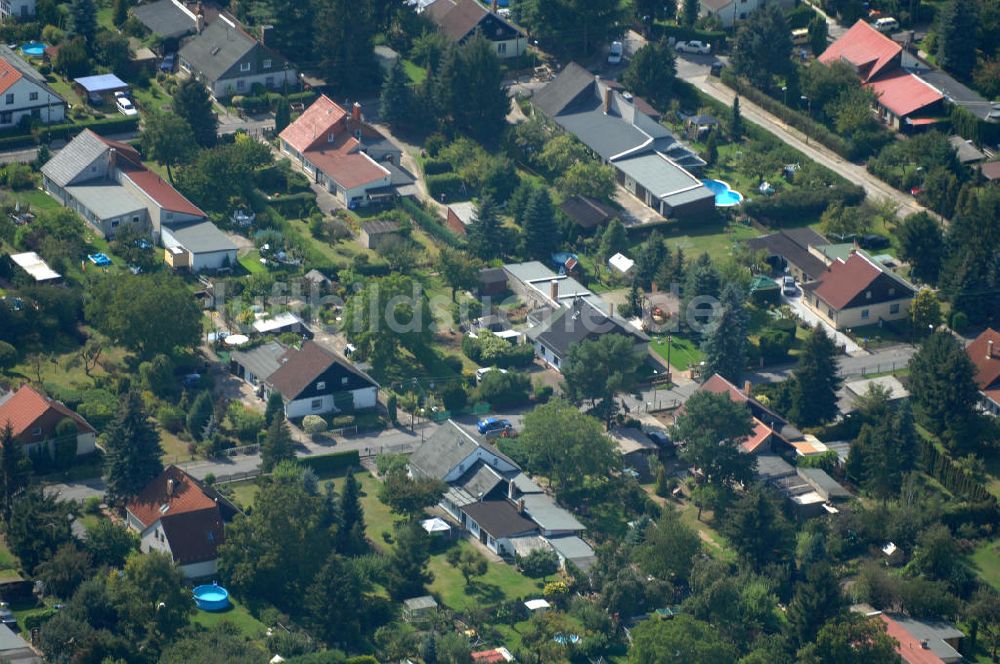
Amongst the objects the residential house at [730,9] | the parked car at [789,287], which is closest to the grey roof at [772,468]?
the parked car at [789,287]

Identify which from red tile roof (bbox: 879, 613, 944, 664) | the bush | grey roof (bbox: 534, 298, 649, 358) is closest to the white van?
grey roof (bbox: 534, 298, 649, 358)

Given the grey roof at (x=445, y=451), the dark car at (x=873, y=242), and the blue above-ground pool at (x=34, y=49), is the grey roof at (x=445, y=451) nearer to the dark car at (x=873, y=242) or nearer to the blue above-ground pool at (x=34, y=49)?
the dark car at (x=873, y=242)

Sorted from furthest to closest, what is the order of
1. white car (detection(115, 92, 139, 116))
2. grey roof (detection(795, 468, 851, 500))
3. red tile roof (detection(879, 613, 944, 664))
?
white car (detection(115, 92, 139, 116)), grey roof (detection(795, 468, 851, 500)), red tile roof (detection(879, 613, 944, 664))

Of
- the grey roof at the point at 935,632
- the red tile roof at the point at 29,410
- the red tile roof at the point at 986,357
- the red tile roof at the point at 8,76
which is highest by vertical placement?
the red tile roof at the point at 8,76

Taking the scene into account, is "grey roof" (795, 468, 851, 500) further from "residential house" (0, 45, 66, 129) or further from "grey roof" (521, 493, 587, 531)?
"residential house" (0, 45, 66, 129)

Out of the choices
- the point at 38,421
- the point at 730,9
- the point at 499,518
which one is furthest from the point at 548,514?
the point at 730,9

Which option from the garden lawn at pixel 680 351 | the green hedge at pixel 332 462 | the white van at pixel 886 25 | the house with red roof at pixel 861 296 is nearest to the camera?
the green hedge at pixel 332 462

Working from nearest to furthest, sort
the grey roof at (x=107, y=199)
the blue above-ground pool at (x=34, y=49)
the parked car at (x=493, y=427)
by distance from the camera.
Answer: the parked car at (x=493, y=427) → the grey roof at (x=107, y=199) → the blue above-ground pool at (x=34, y=49)

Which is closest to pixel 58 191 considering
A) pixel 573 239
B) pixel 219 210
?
pixel 219 210
